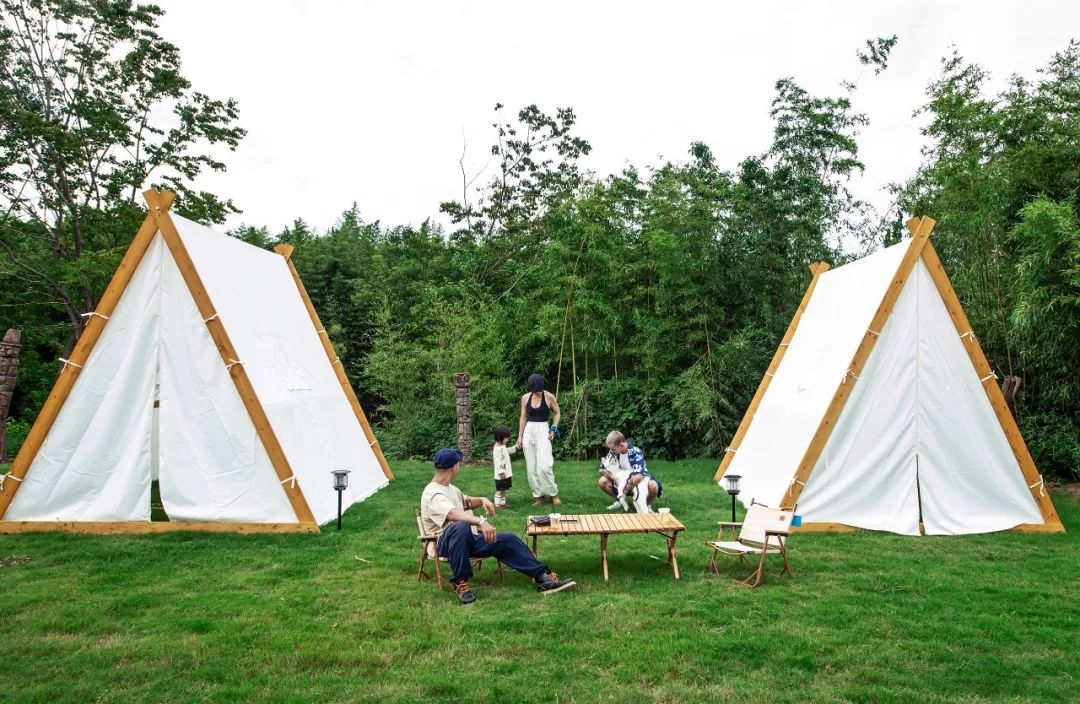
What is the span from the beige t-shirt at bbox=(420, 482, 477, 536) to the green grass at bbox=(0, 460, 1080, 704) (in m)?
0.42

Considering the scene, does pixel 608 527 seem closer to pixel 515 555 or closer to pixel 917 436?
pixel 515 555

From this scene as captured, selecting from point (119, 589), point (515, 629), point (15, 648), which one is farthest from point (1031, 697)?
point (119, 589)

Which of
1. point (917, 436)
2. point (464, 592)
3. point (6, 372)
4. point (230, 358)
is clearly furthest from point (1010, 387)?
point (6, 372)

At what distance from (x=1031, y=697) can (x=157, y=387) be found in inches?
263

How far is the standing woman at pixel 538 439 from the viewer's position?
758cm

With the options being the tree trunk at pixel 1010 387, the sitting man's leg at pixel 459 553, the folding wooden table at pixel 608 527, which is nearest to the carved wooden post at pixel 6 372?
the sitting man's leg at pixel 459 553

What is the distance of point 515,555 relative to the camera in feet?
15.6

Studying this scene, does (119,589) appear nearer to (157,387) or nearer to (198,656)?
(198,656)

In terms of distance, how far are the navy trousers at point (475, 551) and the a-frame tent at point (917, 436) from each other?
8.85ft

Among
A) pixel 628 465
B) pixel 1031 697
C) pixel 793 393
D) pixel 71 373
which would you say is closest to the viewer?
pixel 1031 697

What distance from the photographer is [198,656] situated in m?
3.57

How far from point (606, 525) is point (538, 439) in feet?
8.61

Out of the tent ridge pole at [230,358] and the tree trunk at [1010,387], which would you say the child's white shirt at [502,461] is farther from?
the tree trunk at [1010,387]

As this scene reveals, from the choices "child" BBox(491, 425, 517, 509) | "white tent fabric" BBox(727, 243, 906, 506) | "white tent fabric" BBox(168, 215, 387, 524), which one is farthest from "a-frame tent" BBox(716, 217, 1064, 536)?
"white tent fabric" BBox(168, 215, 387, 524)
